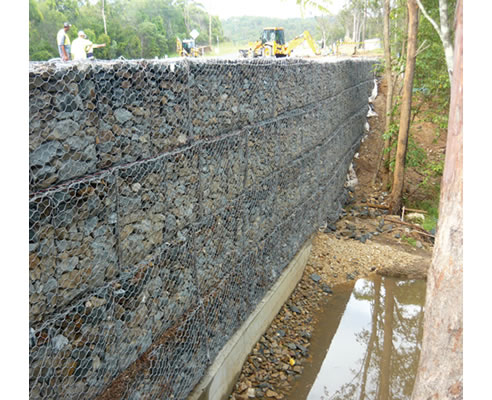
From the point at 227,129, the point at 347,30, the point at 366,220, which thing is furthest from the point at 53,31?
the point at 347,30

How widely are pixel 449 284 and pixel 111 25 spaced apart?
41765 millimetres

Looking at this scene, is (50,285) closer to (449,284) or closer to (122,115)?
(122,115)

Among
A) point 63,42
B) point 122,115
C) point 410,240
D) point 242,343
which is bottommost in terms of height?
point 410,240

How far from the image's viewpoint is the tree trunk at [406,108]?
961 cm

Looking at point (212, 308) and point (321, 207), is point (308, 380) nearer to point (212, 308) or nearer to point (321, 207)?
point (212, 308)

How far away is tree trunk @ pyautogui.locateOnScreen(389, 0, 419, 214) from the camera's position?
9609mm

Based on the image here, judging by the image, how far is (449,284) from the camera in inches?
92.7

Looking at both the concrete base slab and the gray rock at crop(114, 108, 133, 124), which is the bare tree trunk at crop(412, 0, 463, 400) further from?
the concrete base slab

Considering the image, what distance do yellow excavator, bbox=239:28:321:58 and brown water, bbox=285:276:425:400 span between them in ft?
53.2

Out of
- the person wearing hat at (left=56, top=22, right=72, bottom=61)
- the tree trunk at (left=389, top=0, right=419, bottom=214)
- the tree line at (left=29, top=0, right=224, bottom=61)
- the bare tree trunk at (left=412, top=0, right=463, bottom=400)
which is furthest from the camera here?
the tree line at (left=29, top=0, right=224, bottom=61)

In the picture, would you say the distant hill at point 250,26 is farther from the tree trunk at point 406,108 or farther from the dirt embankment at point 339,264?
the dirt embankment at point 339,264

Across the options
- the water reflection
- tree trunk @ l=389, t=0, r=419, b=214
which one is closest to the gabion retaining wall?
the water reflection

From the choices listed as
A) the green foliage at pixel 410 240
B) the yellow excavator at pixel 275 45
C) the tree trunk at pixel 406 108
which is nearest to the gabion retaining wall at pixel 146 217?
the green foliage at pixel 410 240

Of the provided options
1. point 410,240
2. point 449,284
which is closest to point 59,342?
point 449,284
